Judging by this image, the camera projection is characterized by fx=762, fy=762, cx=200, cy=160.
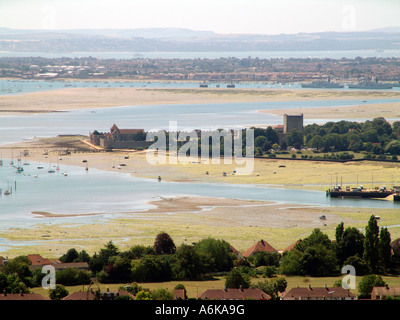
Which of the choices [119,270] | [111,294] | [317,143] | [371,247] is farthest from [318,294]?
[317,143]

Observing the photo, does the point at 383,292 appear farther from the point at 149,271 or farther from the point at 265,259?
the point at 149,271

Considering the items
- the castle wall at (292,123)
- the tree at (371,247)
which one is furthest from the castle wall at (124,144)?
the tree at (371,247)

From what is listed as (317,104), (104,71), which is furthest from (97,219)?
(104,71)

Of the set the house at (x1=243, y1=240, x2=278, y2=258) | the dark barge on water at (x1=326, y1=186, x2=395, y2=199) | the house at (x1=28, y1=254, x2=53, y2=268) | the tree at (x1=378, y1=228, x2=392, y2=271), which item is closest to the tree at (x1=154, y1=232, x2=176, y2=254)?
the house at (x1=243, y1=240, x2=278, y2=258)

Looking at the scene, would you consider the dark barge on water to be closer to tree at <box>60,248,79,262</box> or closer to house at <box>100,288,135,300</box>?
tree at <box>60,248,79,262</box>

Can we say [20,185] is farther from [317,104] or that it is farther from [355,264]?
[317,104]

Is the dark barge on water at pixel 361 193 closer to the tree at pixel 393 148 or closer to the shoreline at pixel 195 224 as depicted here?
the shoreline at pixel 195 224

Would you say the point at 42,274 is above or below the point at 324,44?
below
